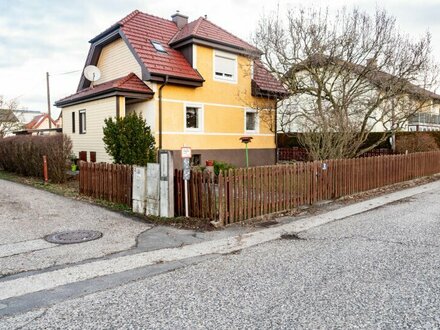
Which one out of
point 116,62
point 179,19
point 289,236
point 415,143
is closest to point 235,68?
point 179,19

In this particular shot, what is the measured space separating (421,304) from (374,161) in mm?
9563

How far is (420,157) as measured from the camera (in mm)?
16047

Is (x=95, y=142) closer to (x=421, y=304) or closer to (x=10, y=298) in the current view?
(x=10, y=298)

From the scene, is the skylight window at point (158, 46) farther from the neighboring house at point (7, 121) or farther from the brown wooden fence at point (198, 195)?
the neighboring house at point (7, 121)

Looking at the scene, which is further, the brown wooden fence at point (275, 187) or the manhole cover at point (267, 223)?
the manhole cover at point (267, 223)

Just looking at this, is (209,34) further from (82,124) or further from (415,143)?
(415,143)

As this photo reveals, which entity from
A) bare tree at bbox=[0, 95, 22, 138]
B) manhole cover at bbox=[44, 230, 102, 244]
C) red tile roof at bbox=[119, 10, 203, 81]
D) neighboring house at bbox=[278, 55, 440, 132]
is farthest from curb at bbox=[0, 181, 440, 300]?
bare tree at bbox=[0, 95, 22, 138]

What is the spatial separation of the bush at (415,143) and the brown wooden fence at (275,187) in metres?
9.73

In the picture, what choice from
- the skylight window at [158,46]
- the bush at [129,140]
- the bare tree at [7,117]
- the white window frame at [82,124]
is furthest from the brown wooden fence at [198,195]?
the bare tree at [7,117]

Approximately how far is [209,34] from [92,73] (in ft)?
20.1

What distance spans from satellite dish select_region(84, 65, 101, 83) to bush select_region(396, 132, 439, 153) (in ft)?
57.9

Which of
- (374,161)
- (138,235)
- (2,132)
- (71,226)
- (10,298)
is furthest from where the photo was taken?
(2,132)

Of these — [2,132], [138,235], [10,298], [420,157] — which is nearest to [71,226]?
[138,235]

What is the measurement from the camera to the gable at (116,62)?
16250 millimetres
